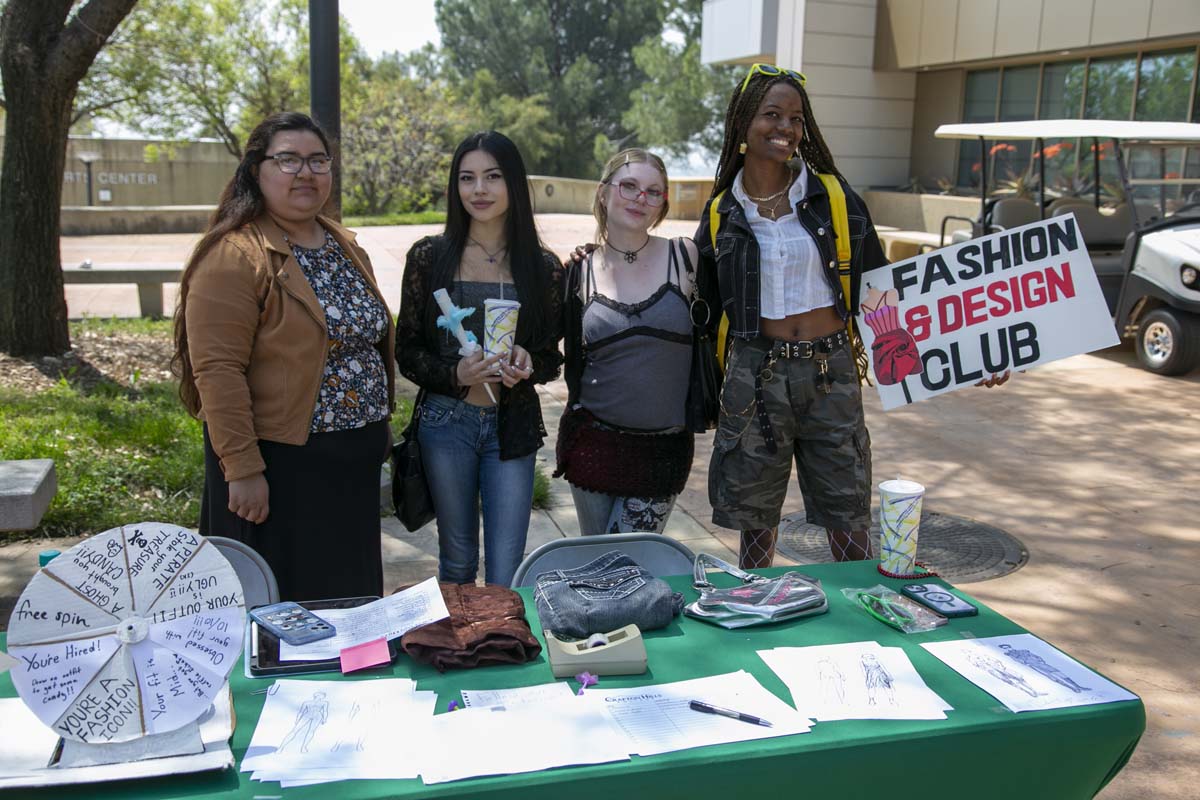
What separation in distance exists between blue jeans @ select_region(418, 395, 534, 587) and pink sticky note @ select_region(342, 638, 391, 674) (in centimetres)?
108

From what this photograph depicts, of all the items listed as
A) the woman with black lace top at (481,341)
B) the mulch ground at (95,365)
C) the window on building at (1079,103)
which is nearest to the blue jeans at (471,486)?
the woman with black lace top at (481,341)

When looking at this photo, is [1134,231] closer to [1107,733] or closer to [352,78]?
[1107,733]

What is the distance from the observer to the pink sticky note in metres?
2.29

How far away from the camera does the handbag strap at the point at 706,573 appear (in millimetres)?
2801

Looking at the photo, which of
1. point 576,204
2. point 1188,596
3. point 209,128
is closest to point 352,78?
point 209,128

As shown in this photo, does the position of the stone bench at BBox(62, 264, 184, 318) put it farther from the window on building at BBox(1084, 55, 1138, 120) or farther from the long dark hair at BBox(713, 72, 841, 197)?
the window on building at BBox(1084, 55, 1138, 120)

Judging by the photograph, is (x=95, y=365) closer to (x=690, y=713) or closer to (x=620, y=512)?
(x=620, y=512)

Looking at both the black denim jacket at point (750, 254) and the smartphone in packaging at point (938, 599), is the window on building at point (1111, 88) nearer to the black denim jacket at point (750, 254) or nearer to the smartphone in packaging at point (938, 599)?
the black denim jacket at point (750, 254)

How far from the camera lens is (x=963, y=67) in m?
19.3

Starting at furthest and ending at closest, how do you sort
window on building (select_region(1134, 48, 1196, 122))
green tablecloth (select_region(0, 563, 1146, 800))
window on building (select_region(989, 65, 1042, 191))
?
window on building (select_region(989, 65, 1042, 191)), window on building (select_region(1134, 48, 1196, 122)), green tablecloth (select_region(0, 563, 1146, 800))

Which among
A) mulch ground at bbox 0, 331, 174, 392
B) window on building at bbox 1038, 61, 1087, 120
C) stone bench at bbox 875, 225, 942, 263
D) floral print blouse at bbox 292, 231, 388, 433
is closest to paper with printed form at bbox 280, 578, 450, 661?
floral print blouse at bbox 292, 231, 388, 433

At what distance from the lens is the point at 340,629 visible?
97.3 inches

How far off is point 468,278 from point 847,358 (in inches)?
51.4

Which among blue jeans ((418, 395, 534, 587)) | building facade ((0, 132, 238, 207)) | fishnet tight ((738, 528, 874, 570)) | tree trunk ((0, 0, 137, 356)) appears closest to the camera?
blue jeans ((418, 395, 534, 587))
